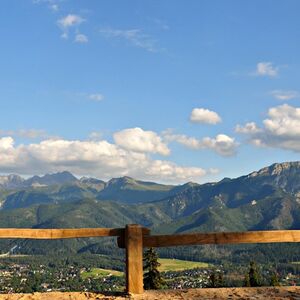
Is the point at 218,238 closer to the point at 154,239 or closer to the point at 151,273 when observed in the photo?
the point at 154,239

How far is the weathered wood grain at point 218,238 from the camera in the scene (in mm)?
9305

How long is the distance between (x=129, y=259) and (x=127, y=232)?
55 centimetres

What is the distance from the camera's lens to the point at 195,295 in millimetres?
9477

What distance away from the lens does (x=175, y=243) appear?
30.8 feet

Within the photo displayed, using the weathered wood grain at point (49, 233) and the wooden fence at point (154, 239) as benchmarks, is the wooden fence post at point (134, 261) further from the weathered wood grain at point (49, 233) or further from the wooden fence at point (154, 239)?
the weathered wood grain at point (49, 233)

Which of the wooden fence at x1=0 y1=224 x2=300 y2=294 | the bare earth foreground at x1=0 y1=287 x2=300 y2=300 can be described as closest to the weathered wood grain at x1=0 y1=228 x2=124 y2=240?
the wooden fence at x1=0 y1=224 x2=300 y2=294

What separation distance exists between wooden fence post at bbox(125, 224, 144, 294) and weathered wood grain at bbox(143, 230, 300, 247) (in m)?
0.18

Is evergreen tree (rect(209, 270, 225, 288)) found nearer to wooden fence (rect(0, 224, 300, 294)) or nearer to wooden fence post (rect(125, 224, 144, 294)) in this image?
wooden fence (rect(0, 224, 300, 294))

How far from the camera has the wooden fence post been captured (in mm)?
9242

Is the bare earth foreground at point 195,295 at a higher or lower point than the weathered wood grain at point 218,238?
lower

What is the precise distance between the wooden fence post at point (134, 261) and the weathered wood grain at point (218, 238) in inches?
7.0

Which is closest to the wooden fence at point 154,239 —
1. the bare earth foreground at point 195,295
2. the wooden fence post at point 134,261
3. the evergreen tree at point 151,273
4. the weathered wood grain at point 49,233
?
the wooden fence post at point 134,261

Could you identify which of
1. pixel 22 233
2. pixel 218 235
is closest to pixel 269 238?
pixel 218 235

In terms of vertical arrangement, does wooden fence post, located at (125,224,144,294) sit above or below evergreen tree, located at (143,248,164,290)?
above
